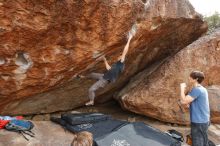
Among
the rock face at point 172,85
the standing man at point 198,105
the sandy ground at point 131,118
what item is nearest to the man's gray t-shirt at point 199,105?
the standing man at point 198,105

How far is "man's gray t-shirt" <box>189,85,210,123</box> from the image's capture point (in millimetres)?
6070

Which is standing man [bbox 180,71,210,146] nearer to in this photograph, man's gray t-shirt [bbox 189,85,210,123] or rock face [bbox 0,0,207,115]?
man's gray t-shirt [bbox 189,85,210,123]

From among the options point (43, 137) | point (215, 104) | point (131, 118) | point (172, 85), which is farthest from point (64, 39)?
point (215, 104)

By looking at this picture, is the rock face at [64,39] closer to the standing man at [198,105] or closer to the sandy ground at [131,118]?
the sandy ground at [131,118]

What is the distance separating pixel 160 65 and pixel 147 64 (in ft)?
2.15

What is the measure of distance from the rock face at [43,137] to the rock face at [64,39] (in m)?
0.85

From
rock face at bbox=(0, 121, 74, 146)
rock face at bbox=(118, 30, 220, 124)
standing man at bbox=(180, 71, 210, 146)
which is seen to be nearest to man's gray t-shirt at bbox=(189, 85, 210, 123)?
standing man at bbox=(180, 71, 210, 146)

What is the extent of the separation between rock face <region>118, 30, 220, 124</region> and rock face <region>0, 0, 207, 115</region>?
26.2 inches

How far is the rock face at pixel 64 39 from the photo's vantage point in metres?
5.95

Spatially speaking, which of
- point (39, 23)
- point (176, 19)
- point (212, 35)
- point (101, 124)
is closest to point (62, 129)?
point (101, 124)

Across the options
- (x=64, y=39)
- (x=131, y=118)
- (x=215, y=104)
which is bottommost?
(x=131, y=118)

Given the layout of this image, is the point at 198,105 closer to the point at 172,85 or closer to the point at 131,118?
the point at 172,85

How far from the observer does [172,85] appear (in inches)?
341

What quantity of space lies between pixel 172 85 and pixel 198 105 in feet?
8.15
